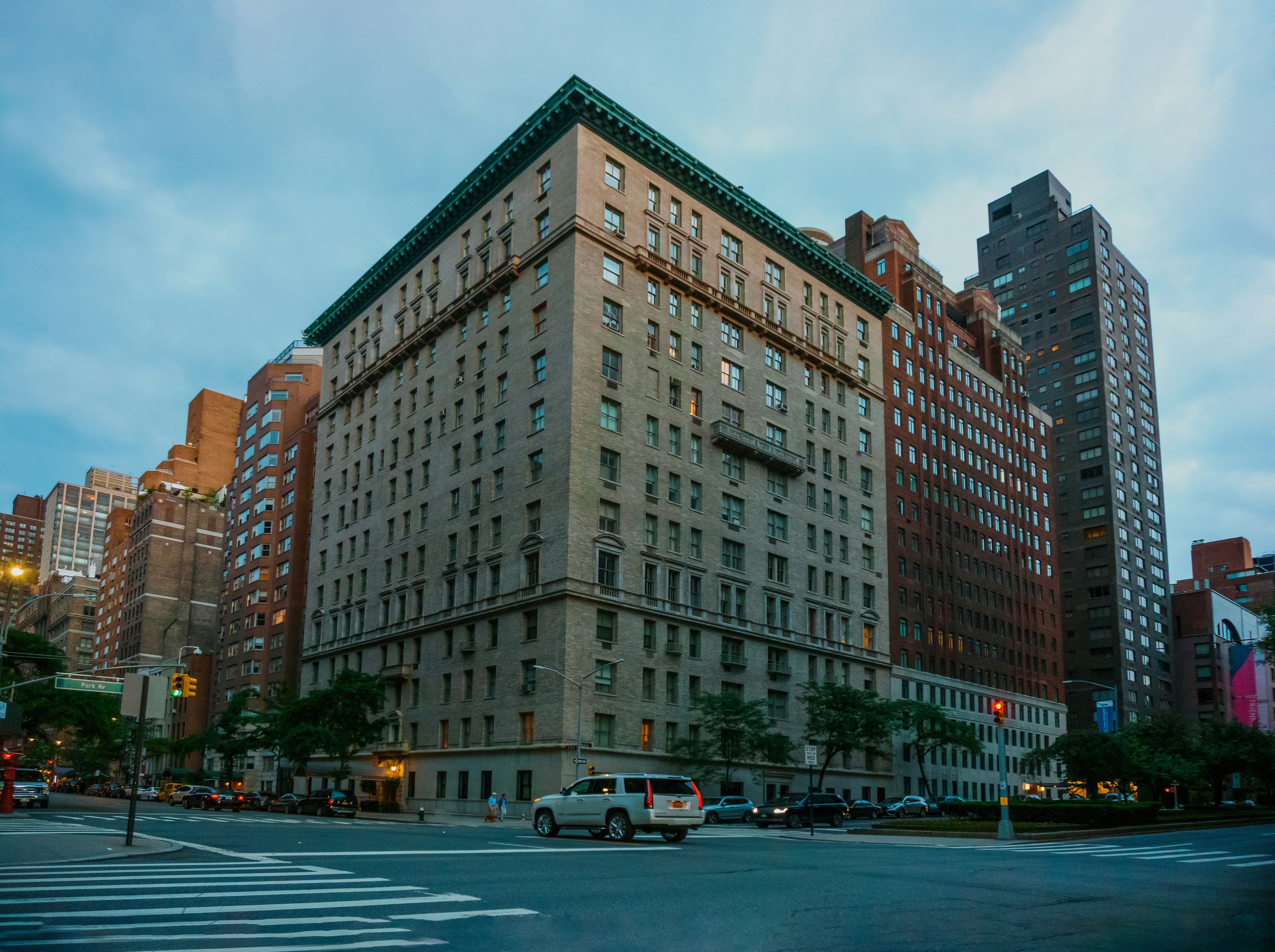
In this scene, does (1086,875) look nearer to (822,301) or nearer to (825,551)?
(825,551)

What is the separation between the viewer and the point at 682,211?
76125 millimetres

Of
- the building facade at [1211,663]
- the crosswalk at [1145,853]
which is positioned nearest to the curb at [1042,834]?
the crosswalk at [1145,853]

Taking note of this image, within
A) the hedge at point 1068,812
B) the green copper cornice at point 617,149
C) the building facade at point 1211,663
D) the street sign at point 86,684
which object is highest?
the green copper cornice at point 617,149

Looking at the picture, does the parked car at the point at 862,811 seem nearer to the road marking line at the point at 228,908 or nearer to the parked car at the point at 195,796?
the parked car at the point at 195,796

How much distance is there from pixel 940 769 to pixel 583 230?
60247 millimetres

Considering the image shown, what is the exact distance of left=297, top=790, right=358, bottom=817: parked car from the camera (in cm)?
5781

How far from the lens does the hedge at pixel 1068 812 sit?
4172cm

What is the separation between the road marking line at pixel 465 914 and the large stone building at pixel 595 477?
4655 cm

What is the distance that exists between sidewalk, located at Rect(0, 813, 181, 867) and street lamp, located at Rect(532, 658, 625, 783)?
29.5 meters

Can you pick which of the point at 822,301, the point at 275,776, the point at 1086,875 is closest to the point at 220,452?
the point at 275,776

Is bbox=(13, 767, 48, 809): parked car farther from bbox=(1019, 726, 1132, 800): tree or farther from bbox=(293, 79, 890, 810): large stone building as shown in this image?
bbox=(1019, 726, 1132, 800): tree

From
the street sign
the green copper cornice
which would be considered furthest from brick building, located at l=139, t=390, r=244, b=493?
the street sign

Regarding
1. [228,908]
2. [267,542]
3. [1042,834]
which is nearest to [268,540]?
[267,542]

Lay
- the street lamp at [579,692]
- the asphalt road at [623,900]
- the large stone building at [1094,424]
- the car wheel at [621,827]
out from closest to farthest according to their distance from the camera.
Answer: the asphalt road at [623,900] → the car wheel at [621,827] → the street lamp at [579,692] → the large stone building at [1094,424]
